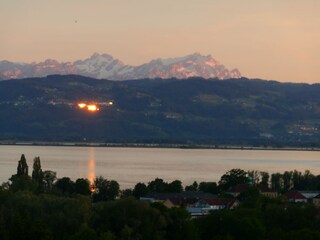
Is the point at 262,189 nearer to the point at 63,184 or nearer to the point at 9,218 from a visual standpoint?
the point at 63,184

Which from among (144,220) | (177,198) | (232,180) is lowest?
(144,220)

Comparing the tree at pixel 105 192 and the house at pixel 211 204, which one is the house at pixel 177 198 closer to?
the house at pixel 211 204

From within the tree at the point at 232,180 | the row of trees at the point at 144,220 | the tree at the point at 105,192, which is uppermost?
the tree at the point at 232,180

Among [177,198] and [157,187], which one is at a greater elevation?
[157,187]

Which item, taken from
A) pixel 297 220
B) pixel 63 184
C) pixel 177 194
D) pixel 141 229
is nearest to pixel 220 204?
pixel 177 194

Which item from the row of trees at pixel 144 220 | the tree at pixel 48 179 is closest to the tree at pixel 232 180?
the tree at pixel 48 179

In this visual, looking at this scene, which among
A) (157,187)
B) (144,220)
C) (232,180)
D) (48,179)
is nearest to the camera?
(144,220)

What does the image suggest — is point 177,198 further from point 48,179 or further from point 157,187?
point 48,179

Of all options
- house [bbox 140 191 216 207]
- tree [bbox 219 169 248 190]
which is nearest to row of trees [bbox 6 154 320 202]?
tree [bbox 219 169 248 190]

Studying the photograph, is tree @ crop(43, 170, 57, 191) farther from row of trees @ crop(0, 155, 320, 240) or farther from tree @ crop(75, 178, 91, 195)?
row of trees @ crop(0, 155, 320, 240)

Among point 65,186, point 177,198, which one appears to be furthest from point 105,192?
point 177,198

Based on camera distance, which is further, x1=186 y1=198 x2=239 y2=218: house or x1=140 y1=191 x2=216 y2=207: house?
x1=140 y1=191 x2=216 y2=207: house

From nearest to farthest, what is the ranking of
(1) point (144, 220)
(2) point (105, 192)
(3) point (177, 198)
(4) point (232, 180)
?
(1) point (144, 220) → (2) point (105, 192) → (3) point (177, 198) → (4) point (232, 180)

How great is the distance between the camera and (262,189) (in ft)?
206
